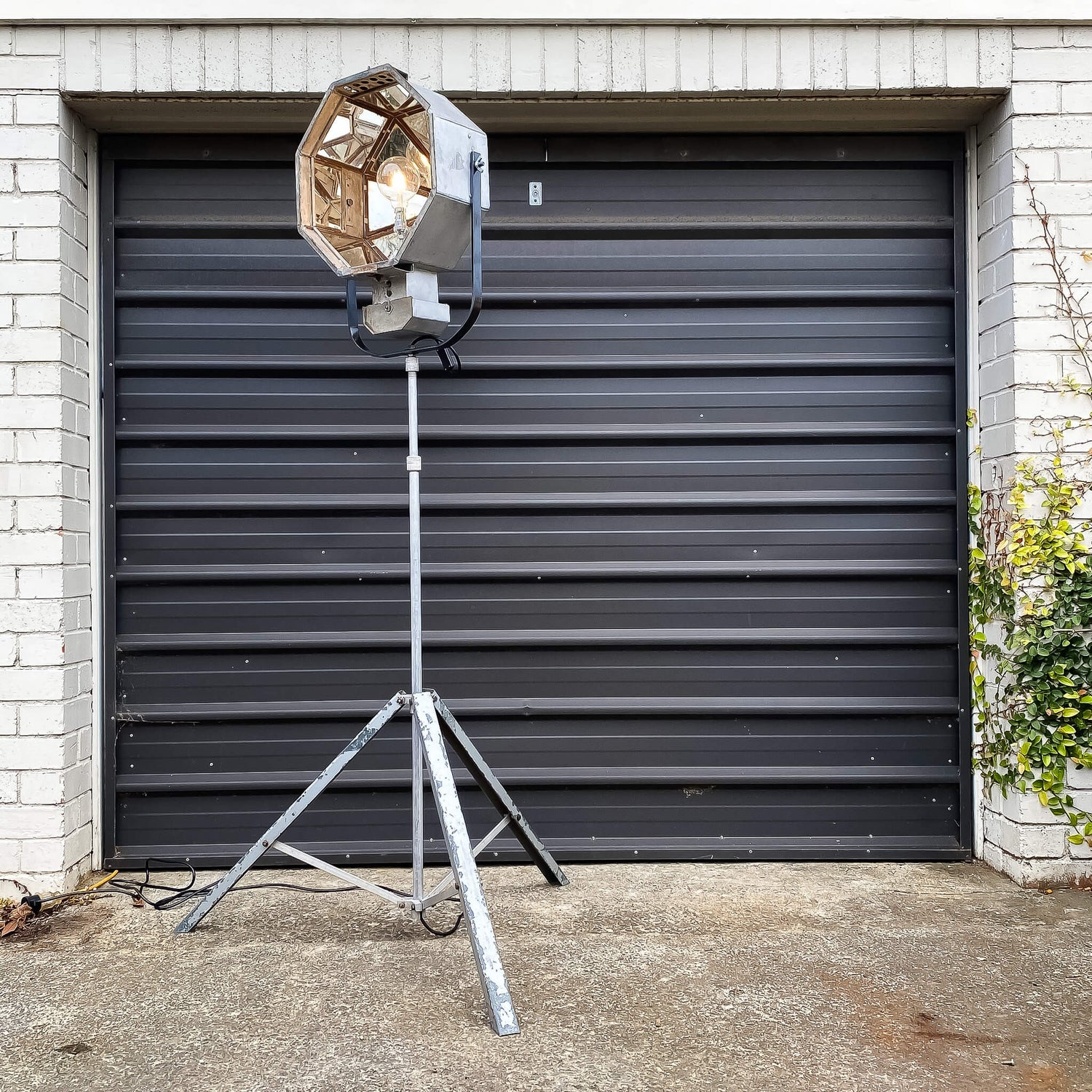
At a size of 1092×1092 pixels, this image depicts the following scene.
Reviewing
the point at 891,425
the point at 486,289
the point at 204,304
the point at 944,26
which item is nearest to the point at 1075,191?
the point at 944,26

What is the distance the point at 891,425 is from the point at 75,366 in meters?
3.01

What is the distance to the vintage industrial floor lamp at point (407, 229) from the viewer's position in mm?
2410

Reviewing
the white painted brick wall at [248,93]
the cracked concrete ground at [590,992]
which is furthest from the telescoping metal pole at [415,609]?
the white painted brick wall at [248,93]

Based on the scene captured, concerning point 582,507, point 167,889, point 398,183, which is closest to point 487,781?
point 582,507

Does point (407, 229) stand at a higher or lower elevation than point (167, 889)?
higher

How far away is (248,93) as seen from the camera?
10.3 feet

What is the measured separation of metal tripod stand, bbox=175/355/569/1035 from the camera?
88.9 inches

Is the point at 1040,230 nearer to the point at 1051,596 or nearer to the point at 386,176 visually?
the point at 1051,596

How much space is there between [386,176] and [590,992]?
228cm

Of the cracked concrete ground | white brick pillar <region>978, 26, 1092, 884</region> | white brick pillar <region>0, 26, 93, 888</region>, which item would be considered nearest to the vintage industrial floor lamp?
the cracked concrete ground

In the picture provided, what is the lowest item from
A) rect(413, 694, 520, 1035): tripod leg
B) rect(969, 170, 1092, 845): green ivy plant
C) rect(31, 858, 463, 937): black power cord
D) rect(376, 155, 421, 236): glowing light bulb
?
rect(31, 858, 463, 937): black power cord

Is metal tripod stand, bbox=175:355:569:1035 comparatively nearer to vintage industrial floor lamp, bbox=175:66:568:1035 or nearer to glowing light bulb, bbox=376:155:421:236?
vintage industrial floor lamp, bbox=175:66:568:1035

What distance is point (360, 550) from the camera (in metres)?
3.38

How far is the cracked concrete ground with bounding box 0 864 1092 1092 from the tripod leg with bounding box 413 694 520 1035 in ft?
0.25
